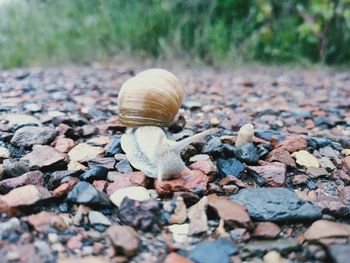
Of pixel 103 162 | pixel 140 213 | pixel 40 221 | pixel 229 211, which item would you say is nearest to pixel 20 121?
pixel 103 162

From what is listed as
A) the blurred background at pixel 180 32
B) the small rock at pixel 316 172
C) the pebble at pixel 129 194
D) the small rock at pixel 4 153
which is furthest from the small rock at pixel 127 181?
the blurred background at pixel 180 32

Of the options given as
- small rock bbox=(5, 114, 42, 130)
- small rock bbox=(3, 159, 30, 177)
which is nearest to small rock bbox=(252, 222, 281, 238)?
small rock bbox=(3, 159, 30, 177)

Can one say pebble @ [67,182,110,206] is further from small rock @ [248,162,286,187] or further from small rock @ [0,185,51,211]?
small rock @ [248,162,286,187]

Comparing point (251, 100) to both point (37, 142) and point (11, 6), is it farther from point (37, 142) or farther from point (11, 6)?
point (11, 6)

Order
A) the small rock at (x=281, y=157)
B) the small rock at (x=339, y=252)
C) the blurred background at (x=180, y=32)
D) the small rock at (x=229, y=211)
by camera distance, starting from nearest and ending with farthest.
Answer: the small rock at (x=339, y=252), the small rock at (x=229, y=211), the small rock at (x=281, y=157), the blurred background at (x=180, y=32)

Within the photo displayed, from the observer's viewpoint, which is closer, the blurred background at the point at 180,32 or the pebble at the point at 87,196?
the pebble at the point at 87,196

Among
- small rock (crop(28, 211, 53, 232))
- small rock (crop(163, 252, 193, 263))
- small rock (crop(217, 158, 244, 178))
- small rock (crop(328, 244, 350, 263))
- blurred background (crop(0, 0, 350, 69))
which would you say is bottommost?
blurred background (crop(0, 0, 350, 69))

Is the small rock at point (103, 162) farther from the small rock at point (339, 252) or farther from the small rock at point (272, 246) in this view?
the small rock at point (339, 252)
